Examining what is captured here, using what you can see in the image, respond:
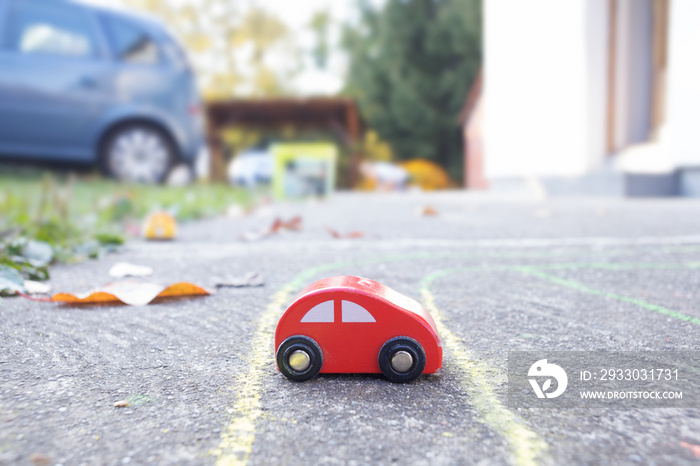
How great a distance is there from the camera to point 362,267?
2453mm

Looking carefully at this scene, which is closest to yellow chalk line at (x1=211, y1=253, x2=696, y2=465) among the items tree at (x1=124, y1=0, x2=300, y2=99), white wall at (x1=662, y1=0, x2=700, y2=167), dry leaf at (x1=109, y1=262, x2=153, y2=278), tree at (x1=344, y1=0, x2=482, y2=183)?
dry leaf at (x1=109, y1=262, x2=153, y2=278)

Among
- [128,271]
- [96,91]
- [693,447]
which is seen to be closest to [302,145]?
[96,91]

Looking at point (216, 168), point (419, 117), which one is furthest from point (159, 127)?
point (419, 117)

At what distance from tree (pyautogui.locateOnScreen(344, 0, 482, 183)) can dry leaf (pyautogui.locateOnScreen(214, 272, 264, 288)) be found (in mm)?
19176

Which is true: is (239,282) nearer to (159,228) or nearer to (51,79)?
(159,228)

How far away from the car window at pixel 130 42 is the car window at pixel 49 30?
24cm

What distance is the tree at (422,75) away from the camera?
67.8 feet

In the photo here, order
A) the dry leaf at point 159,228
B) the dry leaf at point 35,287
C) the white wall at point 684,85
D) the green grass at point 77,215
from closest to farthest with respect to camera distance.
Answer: the dry leaf at point 35,287
the green grass at point 77,215
the dry leaf at point 159,228
the white wall at point 684,85

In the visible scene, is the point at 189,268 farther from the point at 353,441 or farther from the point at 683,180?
the point at 683,180

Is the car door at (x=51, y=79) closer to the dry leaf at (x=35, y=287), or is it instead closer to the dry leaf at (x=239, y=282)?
the dry leaf at (x=35, y=287)

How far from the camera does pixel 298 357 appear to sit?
1228 mm

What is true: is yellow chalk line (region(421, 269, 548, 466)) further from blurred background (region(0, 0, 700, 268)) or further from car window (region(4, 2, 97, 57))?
car window (region(4, 2, 97, 57))

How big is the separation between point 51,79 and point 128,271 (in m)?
5.21

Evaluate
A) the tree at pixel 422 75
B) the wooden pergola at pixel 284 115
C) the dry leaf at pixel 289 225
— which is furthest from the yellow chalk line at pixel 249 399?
the tree at pixel 422 75
